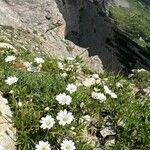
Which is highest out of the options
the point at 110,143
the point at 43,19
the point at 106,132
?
the point at 110,143

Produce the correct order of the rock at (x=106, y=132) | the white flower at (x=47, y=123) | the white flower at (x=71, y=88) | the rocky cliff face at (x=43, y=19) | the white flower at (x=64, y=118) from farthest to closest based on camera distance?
the rocky cliff face at (x=43, y=19), the rock at (x=106, y=132), the white flower at (x=71, y=88), the white flower at (x=64, y=118), the white flower at (x=47, y=123)

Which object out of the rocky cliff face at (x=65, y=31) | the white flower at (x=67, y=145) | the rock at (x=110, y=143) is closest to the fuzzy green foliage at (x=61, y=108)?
the rock at (x=110, y=143)

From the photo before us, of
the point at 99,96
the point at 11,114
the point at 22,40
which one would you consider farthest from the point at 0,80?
the point at 22,40

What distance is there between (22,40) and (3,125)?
51.4 ft

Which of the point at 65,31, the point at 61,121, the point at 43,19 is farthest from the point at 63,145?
the point at 65,31

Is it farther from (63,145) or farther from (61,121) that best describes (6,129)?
(63,145)

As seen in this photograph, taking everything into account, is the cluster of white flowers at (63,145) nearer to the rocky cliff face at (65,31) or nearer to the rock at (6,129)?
the rock at (6,129)

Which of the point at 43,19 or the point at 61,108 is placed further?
the point at 43,19

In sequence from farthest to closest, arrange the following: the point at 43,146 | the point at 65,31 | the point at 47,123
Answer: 1. the point at 65,31
2. the point at 47,123
3. the point at 43,146

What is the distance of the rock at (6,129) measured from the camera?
662 centimetres

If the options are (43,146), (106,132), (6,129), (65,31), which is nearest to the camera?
(43,146)

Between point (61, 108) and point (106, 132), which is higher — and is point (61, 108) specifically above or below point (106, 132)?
above

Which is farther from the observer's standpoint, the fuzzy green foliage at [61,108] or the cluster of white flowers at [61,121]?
the fuzzy green foliage at [61,108]

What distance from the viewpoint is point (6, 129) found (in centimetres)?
686
